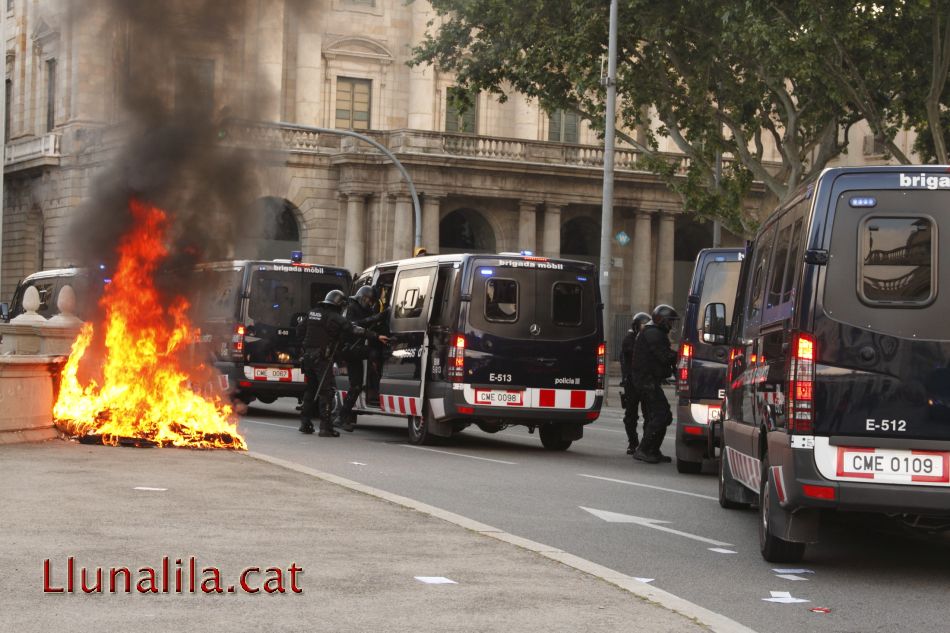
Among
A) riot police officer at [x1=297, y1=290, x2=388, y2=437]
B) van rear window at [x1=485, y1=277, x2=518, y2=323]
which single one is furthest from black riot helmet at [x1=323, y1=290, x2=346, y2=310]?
van rear window at [x1=485, y1=277, x2=518, y2=323]

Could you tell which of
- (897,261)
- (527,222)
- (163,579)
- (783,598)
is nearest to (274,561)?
(163,579)

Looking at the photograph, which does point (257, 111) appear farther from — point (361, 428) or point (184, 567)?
point (184, 567)

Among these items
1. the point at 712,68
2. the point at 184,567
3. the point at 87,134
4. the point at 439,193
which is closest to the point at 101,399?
the point at 87,134

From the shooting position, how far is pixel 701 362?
1605 centimetres

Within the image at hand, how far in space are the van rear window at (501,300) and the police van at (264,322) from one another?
6133mm

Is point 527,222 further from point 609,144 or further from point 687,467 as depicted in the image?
point 687,467

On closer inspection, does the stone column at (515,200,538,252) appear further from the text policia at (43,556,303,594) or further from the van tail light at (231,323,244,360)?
the text policia at (43,556,303,594)

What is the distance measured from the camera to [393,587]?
25.8ft

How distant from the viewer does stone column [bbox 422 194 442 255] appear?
170 ft

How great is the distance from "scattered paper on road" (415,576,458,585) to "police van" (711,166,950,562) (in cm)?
213

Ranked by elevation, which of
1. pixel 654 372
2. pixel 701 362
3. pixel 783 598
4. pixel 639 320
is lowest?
pixel 783 598

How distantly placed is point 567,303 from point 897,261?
367 inches

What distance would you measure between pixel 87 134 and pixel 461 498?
7.60m

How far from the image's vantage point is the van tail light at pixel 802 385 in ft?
29.2
